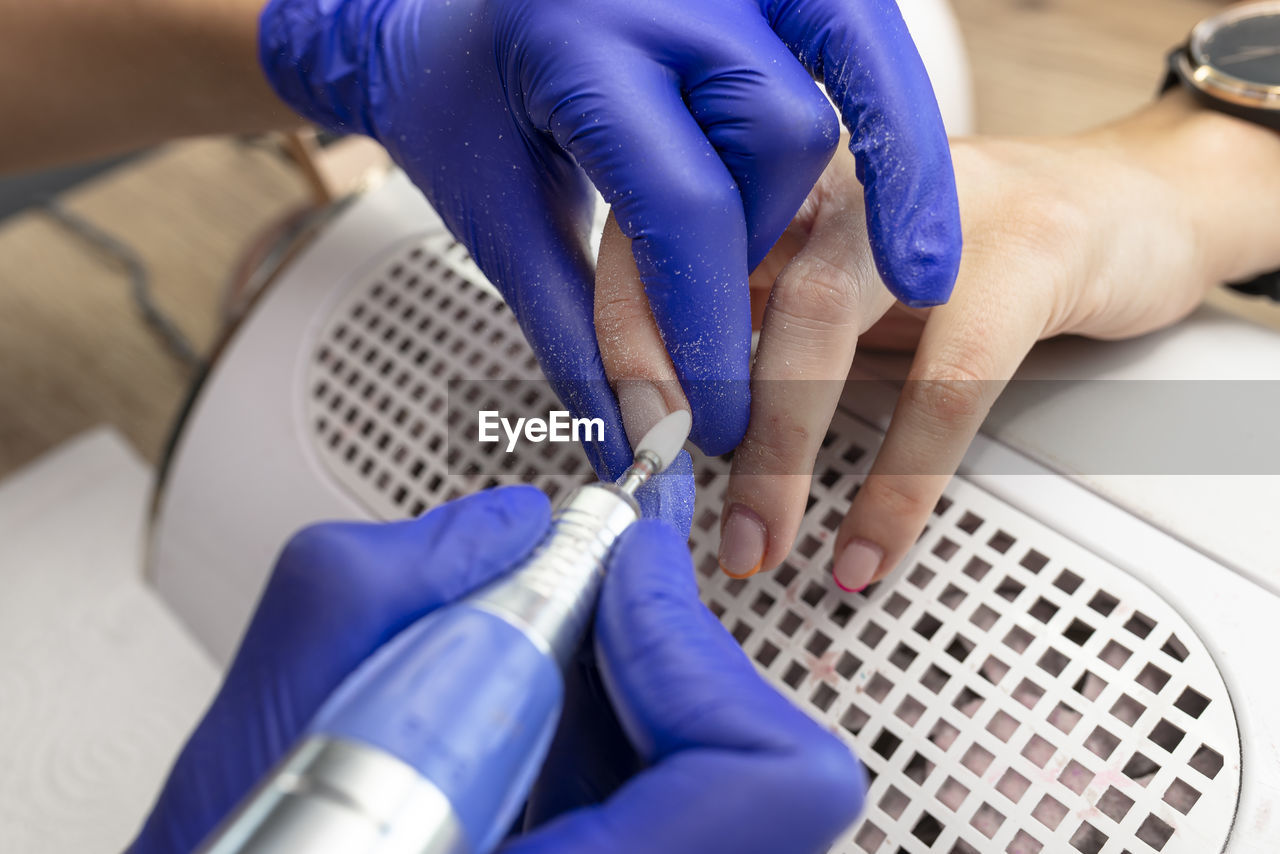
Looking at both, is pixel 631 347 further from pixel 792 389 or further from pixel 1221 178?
pixel 1221 178

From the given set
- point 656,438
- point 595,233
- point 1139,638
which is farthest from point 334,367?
point 1139,638

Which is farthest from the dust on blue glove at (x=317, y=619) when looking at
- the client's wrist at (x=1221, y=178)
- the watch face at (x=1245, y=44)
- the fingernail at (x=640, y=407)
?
the watch face at (x=1245, y=44)

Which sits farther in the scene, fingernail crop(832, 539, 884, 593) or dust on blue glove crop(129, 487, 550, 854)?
fingernail crop(832, 539, 884, 593)

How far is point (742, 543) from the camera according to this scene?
480 mm

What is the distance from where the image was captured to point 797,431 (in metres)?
0.48

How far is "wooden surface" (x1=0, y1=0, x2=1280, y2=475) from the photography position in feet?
3.65

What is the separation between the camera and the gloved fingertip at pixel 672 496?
0.45 m

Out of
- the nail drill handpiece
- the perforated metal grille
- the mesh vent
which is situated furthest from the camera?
the mesh vent

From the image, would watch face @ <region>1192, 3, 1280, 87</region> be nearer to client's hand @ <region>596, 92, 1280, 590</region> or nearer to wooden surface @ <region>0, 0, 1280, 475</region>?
client's hand @ <region>596, 92, 1280, 590</region>

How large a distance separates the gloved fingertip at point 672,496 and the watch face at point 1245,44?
54cm

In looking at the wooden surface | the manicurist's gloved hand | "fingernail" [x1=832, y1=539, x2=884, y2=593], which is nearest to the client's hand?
"fingernail" [x1=832, y1=539, x2=884, y2=593]

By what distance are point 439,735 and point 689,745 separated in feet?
0.32

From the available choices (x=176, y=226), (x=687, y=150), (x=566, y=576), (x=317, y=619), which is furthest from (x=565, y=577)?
(x=176, y=226)

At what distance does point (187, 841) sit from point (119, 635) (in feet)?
1.68
